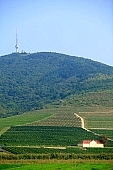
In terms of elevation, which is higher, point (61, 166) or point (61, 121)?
point (61, 121)

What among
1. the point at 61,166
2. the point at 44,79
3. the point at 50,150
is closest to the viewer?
the point at 61,166

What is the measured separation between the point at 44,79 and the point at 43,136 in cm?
6658

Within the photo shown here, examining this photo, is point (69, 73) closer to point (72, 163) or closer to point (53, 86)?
point (53, 86)

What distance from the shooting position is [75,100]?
66.5 meters

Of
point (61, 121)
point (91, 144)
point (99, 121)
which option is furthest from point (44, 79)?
point (91, 144)

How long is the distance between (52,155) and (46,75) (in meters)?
79.8

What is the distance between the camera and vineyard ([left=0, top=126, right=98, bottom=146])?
34.4 m

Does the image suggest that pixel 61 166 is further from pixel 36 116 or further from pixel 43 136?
pixel 36 116

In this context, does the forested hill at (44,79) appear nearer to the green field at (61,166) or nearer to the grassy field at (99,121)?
the grassy field at (99,121)

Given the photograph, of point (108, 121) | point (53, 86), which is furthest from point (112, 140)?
point (53, 86)

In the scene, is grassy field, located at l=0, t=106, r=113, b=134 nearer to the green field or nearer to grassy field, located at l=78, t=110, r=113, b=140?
grassy field, located at l=78, t=110, r=113, b=140

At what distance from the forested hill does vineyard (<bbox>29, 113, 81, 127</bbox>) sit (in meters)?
16.4

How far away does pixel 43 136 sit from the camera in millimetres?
37500

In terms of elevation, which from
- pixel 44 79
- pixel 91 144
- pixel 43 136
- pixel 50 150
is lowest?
pixel 50 150
